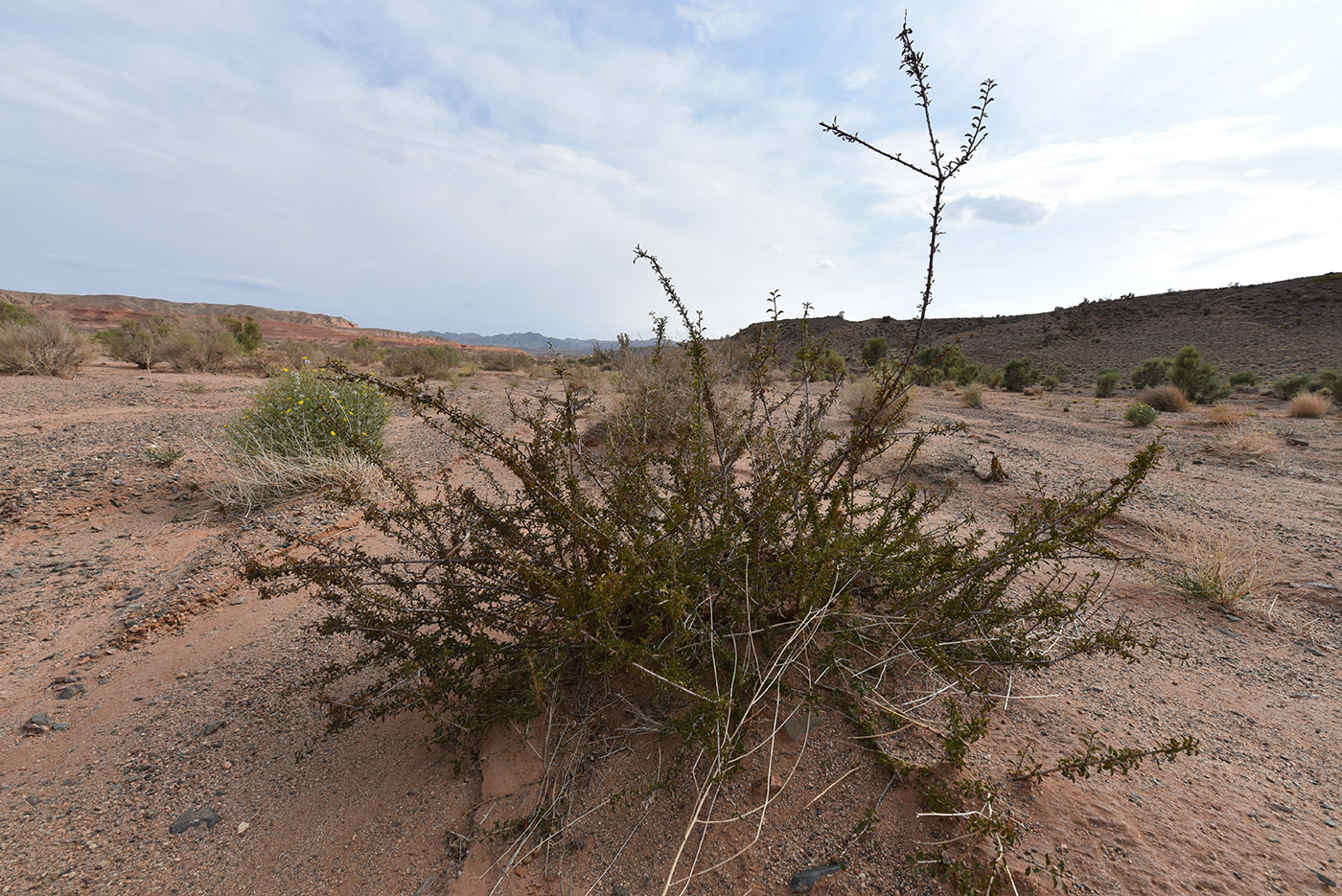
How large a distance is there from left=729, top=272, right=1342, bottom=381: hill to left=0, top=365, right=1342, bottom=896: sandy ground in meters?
19.9

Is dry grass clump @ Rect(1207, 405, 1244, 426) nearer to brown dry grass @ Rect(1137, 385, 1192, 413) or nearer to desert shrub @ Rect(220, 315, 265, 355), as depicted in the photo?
brown dry grass @ Rect(1137, 385, 1192, 413)

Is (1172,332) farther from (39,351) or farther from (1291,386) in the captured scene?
(39,351)

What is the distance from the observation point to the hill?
26.6 metres

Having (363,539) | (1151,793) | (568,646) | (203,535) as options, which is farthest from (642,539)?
(203,535)

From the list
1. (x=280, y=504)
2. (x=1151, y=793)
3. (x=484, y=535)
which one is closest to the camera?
(x=1151, y=793)

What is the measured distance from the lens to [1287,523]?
4469 mm

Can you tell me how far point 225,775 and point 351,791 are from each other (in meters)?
0.58

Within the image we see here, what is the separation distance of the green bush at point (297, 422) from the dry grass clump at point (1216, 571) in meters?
6.25

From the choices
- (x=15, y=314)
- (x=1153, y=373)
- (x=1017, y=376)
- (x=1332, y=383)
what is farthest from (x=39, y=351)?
(x=1153, y=373)

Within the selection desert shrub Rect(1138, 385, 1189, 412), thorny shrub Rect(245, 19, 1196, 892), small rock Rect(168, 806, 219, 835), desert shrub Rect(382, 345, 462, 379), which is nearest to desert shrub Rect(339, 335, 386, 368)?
desert shrub Rect(382, 345, 462, 379)

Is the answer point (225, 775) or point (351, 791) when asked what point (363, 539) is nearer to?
point (225, 775)

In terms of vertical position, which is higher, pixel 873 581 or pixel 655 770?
pixel 873 581

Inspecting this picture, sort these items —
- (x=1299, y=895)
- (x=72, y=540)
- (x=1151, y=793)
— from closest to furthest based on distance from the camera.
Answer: (x=1299, y=895) < (x=1151, y=793) < (x=72, y=540)

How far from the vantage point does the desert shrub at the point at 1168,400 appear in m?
13.3
